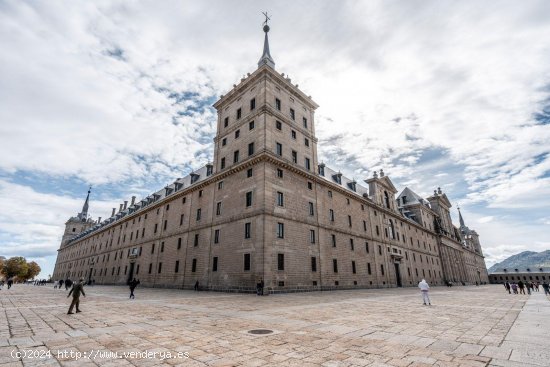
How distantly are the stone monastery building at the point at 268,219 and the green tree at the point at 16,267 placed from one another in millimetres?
64797

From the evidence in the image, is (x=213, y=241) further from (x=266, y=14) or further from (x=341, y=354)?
(x=266, y=14)

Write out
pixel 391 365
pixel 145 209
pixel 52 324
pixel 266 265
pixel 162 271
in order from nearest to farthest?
pixel 391 365
pixel 52 324
pixel 266 265
pixel 162 271
pixel 145 209

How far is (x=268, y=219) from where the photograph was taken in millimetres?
24188

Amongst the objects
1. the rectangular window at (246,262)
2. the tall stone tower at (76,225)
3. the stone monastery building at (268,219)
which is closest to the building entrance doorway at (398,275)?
the stone monastery building at (268,219)

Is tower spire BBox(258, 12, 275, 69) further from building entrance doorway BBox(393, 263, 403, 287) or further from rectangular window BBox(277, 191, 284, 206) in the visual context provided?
building entrance doorway BBox(393, 263, 403, 287)

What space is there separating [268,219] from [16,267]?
107 metres

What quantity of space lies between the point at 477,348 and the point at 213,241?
2539 cm

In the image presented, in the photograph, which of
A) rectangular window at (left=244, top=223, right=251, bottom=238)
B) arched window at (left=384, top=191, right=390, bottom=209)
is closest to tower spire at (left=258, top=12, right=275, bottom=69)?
rectangular window at (left=244, top=223, right=251, bottom=238)

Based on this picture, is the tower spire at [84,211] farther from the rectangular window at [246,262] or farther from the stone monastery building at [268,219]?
the rectangular window at [246,262]

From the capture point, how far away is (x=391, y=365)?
4660 millimetres

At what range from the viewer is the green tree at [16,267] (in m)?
84.1

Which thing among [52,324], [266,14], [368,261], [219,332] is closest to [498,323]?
[219,332]

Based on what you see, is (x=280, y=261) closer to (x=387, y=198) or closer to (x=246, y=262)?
(x=246, y=262)

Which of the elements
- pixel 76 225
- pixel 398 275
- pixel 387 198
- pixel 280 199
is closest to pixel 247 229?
pixel 280 199
